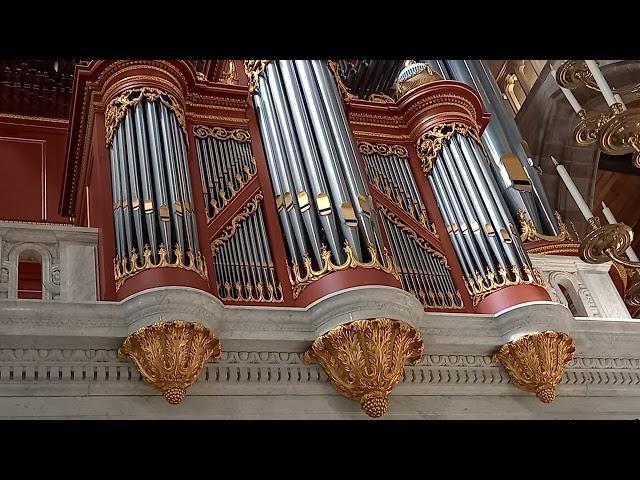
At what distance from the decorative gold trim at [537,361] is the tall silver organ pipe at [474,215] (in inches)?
19.8

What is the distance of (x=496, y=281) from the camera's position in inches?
252

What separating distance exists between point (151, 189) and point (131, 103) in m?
0.96

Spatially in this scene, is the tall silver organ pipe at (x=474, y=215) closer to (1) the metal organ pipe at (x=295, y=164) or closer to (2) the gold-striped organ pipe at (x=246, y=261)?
(1) the metal organ pipe at (x=295, y=164)

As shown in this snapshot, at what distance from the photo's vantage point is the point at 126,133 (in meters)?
6.34

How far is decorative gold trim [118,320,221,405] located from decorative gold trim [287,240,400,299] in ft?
2.83

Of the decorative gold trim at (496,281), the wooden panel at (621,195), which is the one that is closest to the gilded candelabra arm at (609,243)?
the decorative gold trim at (496,281)

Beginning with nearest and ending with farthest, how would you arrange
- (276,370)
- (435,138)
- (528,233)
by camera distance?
(276,370) → (435,138) → (528,233)

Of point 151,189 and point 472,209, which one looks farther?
point 472,209

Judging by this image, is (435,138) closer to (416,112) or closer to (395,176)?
(416,112)

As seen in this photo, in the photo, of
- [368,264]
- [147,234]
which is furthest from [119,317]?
[368,264]

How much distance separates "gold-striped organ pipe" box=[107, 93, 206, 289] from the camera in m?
5.57

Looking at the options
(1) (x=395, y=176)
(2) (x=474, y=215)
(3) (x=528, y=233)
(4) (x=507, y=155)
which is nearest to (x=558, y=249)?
(3) (x=528, y=233)

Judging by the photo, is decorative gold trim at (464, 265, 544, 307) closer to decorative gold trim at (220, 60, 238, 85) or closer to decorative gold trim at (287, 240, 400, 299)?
decorative gold trim at (287, 240, 400, 299)

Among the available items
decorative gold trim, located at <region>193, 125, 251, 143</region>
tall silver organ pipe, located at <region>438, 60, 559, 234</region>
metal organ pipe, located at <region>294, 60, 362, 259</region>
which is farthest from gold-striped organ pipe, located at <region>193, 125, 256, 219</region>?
tall silver organ pipe, located at <region>438, 60, 559, 234</region>
